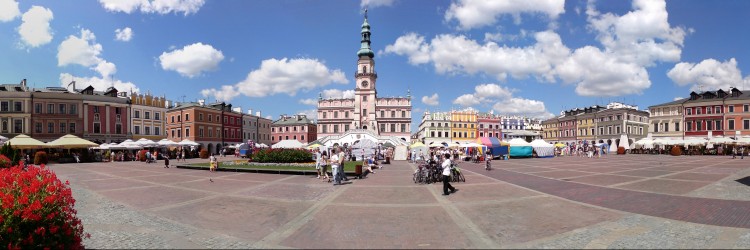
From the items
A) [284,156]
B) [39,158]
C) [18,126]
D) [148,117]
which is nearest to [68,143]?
[39,158]

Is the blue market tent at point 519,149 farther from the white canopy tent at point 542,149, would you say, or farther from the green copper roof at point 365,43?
the green copper roof at point 365,43

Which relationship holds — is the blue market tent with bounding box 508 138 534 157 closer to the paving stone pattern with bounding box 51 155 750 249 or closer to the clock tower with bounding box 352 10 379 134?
the paving stone pattern with bounding box 51 155 750 249

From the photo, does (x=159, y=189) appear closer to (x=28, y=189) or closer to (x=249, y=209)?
(x=249, y=209)

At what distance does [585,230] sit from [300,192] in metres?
9.10

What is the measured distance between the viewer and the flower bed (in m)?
5.09

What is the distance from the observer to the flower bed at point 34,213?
5094mm

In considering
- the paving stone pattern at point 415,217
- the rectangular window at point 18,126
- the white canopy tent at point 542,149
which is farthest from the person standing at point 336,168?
the rectangular window at point 18,126

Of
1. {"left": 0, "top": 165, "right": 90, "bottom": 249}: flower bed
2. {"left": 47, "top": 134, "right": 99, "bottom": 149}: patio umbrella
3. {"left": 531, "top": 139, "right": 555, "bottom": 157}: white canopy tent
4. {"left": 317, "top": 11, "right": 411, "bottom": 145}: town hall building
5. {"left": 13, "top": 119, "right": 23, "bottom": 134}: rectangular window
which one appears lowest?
{"left": 531, "top": 139, "right": 555, "bottom": 157}: white canopy tent

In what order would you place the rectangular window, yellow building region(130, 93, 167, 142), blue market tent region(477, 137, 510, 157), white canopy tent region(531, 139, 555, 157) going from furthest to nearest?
yellow building region(130, 93, 167, 142) < the rectangular window < white canopy tent region(531, 139, 555, 157) < blue market tent region(477, 137, 510, 157)

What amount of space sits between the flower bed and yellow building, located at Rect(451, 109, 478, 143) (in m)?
86.2

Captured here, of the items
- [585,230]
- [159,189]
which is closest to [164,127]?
[159,189]

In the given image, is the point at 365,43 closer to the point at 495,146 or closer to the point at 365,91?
the point at 365,91

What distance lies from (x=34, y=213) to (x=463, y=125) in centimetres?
8904

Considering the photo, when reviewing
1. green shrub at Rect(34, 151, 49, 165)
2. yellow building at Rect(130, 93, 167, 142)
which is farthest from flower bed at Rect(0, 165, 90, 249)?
yellow building at Rect(130, 93, 167, 142)
